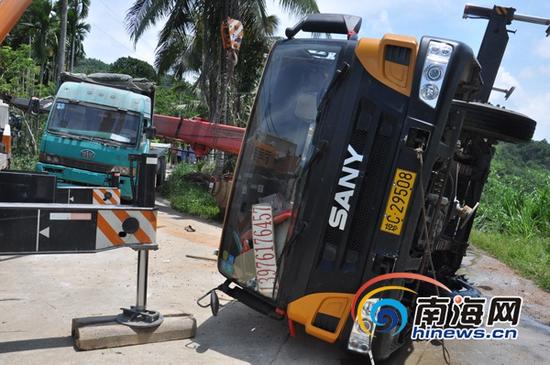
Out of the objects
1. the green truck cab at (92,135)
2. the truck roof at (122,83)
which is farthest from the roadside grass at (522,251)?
the truck roof at (122,83)

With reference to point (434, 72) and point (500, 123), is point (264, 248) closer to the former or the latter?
point (434, 72)

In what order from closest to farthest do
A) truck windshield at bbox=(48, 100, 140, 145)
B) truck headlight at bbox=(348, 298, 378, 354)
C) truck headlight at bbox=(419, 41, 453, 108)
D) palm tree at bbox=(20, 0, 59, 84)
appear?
truck headlight at bbox=(419, 41, 453, 108) < truck headlight at bbox=(348, 298, 378, 354) < truck windshield at bbox=(48, 100, 140, 145) < palm tree at bbox=(20, 0, 59, 84)

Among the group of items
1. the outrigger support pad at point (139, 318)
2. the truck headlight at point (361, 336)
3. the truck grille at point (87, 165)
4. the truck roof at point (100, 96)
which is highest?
the truck roof at point (100, 96)

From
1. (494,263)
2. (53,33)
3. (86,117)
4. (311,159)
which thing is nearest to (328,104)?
(311,159)

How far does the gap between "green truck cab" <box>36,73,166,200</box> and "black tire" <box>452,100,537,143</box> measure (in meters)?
8.13

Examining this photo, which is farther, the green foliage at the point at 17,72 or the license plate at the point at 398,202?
the green foliage at the point at 17,72

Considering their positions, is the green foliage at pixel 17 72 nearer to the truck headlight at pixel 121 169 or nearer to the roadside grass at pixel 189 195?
the roadside grass at pixel 189 195

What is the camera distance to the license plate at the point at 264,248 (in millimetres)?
4316

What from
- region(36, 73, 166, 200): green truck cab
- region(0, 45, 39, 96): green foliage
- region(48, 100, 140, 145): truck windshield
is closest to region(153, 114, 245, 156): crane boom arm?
region(36, 73, 166, 200): green truck cab

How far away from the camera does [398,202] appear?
13.0 feet

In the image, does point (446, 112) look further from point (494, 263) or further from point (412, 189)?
point (494, 263)

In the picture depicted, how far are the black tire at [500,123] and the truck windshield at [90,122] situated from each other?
29.0 feet

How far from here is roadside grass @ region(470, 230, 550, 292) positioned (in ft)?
32.1

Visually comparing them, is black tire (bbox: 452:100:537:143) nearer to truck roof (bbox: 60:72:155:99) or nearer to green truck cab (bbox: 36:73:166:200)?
green truck cab (bbox: 36:73:166:200)
